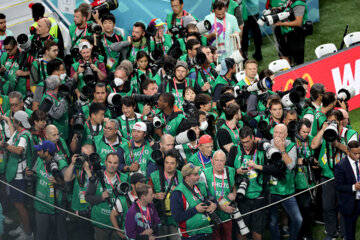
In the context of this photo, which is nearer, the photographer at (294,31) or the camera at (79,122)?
the camera at (79,122)

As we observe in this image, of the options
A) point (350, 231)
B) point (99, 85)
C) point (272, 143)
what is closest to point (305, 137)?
point (272, 143)

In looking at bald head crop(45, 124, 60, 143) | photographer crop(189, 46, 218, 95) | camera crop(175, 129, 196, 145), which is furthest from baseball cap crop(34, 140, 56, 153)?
photographer crop(189, 46, 218, 95)

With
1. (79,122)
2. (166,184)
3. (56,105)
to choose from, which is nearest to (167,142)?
(166,184)

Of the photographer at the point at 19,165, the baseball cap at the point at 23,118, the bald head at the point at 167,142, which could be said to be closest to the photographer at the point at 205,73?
the bald head at the point at 167,142

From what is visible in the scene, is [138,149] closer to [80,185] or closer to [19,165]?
[80,185]

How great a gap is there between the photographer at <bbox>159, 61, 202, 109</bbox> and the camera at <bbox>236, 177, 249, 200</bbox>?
1971 mm

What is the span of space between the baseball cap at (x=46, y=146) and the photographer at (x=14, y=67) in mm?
1825

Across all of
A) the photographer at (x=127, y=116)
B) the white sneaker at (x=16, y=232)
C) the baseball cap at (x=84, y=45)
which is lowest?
the white sneaker at (x=16, y=232)

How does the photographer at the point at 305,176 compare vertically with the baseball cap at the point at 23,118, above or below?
below

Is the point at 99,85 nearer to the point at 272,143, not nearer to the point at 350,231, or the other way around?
the point at 272,143

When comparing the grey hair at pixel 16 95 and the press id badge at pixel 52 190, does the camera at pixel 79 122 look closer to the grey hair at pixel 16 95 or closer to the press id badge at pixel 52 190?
the grey hair at pixel 16 95

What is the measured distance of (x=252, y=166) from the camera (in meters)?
8.05

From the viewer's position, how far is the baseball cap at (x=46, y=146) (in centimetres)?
732

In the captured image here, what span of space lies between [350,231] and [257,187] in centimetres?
135
